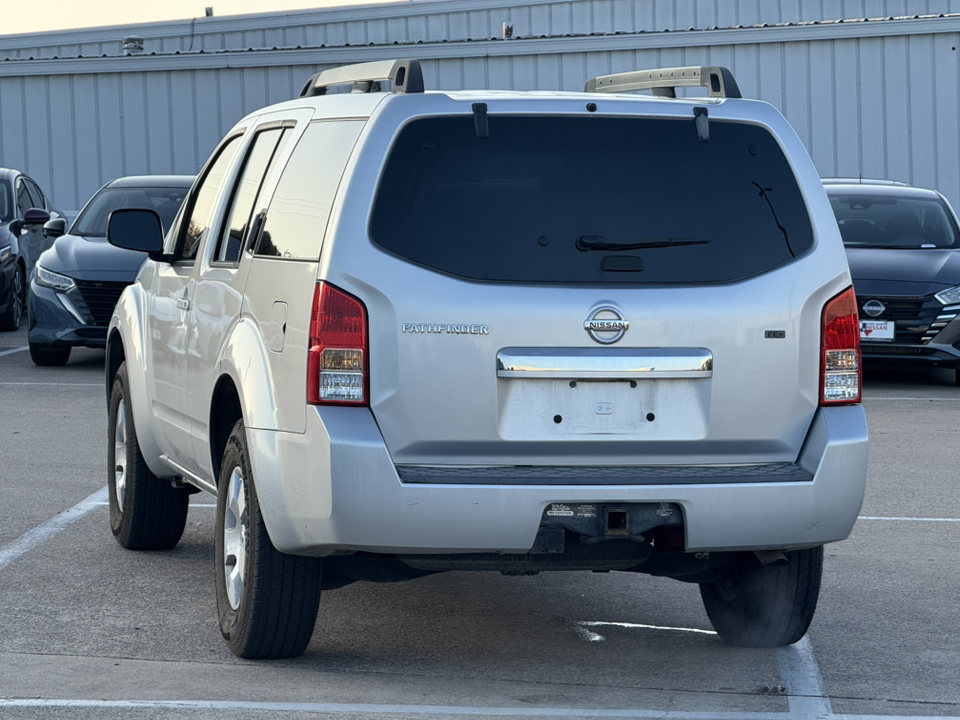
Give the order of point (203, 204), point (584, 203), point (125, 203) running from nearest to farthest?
point (584, 203), point (203, 204), point (125, 203)

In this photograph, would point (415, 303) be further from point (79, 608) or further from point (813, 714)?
point (79, 608)

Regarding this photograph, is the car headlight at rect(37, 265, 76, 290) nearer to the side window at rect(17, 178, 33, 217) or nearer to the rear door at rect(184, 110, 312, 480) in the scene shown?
the side window at rect(17, 178, 33, 217)

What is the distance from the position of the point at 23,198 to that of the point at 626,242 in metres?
14.5

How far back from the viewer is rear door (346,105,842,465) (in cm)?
441

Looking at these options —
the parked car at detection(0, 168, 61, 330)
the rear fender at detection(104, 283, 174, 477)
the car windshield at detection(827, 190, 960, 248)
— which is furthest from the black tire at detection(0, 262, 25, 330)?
the rear fender at detection(104, 283, 174, 477)

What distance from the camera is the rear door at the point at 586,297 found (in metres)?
4.41

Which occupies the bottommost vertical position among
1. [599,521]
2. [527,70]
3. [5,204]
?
[599,521]

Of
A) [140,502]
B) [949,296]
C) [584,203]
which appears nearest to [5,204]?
[949,296]

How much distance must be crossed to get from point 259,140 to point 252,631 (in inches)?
73.1

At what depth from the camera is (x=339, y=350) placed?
4.41m

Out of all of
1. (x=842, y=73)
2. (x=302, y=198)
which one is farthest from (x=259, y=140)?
(x=842, y=73)

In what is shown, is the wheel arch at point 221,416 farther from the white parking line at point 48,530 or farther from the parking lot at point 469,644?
the white parking line at point 48,530

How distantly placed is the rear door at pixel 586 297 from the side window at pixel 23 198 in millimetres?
13855

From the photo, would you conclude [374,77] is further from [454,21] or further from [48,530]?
[454,21]
